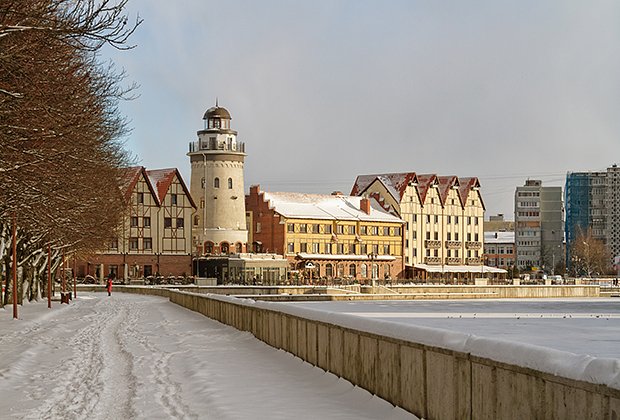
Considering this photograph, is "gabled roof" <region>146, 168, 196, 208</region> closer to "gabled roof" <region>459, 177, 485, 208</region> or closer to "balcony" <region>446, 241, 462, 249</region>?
"balcony" <region>446, 241, 462, 249</region>

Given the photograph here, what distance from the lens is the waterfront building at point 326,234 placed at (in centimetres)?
12575

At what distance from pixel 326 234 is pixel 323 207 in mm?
5653

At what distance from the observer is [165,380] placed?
19.7 meters

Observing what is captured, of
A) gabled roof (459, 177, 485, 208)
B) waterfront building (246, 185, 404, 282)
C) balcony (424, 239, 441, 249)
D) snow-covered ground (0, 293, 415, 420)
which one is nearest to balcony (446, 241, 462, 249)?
balcony (424, 239, 441, 249)

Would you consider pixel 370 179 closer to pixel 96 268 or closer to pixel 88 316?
pixel 96 268

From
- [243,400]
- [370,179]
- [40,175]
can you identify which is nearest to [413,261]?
[370,179]

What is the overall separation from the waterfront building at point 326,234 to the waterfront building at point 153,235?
12403 mm

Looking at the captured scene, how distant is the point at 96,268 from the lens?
112250 millimetres

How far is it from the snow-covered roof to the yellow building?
120 inches

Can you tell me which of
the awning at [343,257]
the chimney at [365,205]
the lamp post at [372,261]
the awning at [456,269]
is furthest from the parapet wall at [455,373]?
the awning at [456,269]

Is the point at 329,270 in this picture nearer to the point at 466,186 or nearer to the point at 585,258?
the point at 466,186

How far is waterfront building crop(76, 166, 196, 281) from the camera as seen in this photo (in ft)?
368

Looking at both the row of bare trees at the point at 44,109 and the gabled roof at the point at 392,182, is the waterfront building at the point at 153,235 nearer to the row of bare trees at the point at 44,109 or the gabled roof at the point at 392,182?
the gabled roof at the point at 392,182

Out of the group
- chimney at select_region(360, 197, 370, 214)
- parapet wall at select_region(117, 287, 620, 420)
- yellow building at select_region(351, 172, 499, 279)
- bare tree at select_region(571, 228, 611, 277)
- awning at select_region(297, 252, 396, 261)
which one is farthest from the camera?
bare tree at select_region(571, 228, 611, 277)
